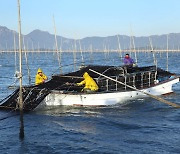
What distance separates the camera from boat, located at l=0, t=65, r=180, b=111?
22906mm

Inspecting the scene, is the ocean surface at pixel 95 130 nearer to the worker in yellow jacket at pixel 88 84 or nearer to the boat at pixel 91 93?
the boat at pixel 91 93

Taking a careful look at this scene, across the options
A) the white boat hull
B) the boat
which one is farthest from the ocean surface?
the boat

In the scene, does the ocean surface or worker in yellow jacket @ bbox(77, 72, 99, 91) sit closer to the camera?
the ocean surface

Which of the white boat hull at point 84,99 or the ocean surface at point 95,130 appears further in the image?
the white boat hull at point 84,99

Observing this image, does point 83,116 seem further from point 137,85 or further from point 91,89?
point 137,85

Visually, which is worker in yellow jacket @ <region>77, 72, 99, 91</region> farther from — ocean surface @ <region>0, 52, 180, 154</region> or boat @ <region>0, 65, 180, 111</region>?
ocean surface @ <region>0, 52, 180, 154</region>

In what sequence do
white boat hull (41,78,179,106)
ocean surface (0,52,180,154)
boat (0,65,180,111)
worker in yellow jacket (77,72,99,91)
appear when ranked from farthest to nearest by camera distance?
1. worker in yellow jacket (77,72,99,91)
2. white boat hull (41,78,179,106)
3. boat (0,65,180,111)
4. ocean surface (0,52,180,154)

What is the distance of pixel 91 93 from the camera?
2350cm

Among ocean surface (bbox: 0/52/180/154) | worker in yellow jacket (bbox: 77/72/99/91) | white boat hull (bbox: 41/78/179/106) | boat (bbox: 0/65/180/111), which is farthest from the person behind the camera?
worker in yellow jacket (bbox: 77/72/99/91)

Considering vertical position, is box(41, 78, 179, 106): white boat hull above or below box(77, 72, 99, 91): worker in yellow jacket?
below

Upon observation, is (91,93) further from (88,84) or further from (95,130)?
(95,130)

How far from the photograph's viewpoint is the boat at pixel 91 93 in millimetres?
22906

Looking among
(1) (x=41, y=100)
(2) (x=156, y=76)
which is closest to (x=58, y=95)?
(1) (x=41, y=100)

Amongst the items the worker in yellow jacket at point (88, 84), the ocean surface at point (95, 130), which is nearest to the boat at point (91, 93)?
the worker in yellow jacket at point (88, 84)
